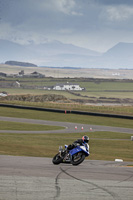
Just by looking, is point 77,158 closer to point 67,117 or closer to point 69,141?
point 69,141

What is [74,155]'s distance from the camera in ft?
72.0

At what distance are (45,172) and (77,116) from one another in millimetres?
61737

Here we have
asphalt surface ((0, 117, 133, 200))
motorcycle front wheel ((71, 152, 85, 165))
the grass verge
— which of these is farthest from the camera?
the grass verge

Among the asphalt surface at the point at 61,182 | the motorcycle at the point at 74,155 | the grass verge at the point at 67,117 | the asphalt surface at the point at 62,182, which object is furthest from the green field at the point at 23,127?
the asphalt surface at the point at 62,182

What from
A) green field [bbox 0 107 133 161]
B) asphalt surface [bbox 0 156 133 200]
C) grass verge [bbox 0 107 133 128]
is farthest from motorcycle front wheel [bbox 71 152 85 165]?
grass verge [bbox 0 107 133 128]

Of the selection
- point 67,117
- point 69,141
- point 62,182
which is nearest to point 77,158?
point 62,182

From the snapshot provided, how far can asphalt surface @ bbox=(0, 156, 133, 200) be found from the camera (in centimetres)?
1398

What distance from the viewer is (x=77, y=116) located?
80.2 metres

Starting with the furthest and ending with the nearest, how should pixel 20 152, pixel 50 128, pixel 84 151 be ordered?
1. pixel 50 128
2. pixel 20 152
3. pixel 84 151

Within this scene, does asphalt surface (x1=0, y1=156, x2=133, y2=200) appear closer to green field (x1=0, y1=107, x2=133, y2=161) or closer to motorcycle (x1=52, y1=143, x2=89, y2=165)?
motorcycle (x1=52, y1=143, x2=89, y2=165)

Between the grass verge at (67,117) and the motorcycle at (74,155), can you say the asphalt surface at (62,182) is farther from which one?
the grass verge at (67,117)

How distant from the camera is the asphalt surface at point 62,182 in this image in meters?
14.0

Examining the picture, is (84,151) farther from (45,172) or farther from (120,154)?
(120,154)

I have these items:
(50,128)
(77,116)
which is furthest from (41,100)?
(50,128)
